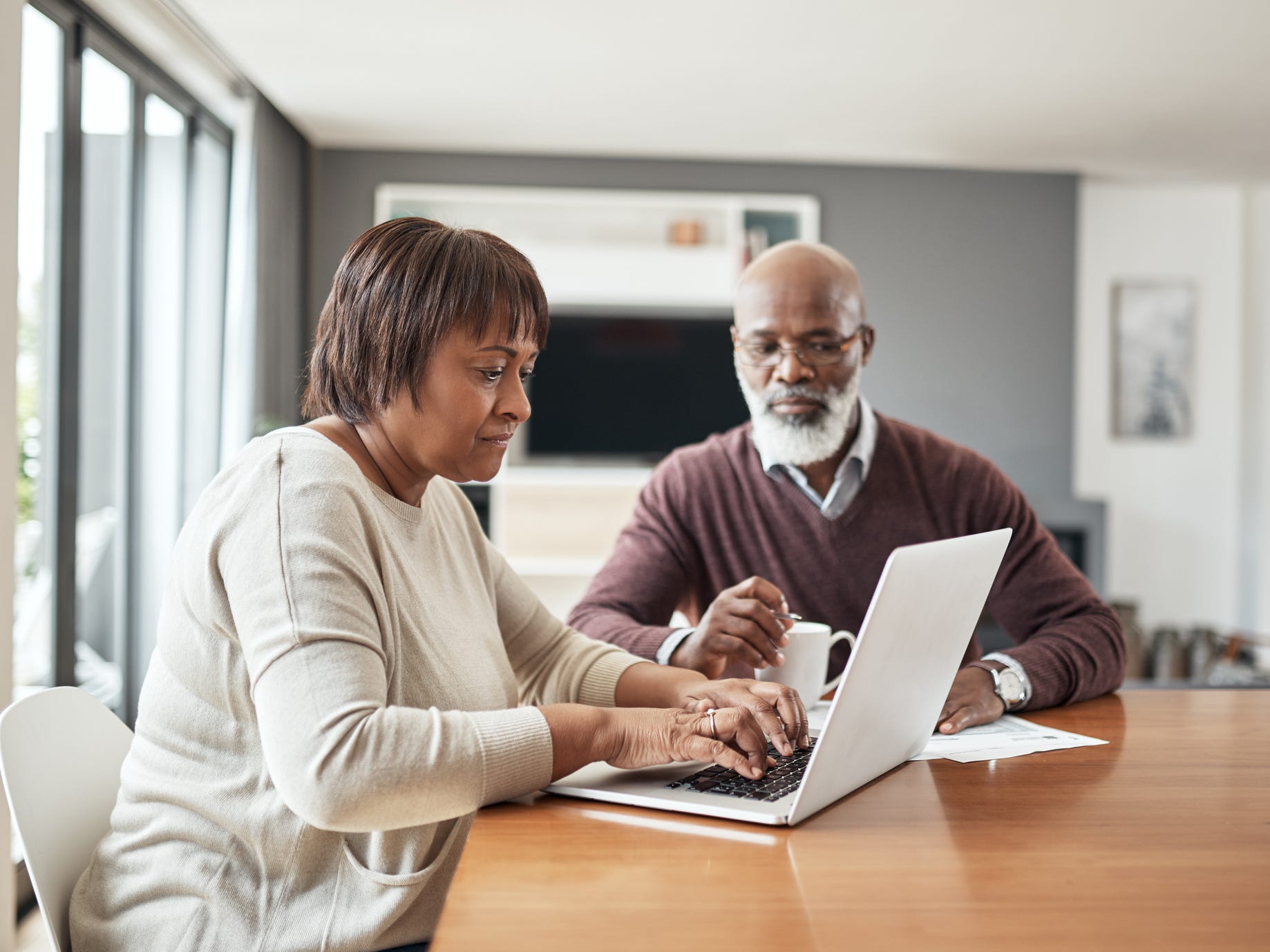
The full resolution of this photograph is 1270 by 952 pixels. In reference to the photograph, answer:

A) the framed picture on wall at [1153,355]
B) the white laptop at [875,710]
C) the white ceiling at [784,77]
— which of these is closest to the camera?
the white laptop at [875,710]

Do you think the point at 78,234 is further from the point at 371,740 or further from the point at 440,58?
the point at 371,740

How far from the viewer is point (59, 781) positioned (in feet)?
3.65

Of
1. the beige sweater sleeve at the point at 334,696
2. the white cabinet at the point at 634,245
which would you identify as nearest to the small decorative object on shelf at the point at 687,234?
the white cabinet at the point at 634,245

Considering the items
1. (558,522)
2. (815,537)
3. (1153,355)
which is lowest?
(558,522)

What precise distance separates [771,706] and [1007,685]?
42 centimetres

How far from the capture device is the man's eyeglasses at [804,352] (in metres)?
1.75

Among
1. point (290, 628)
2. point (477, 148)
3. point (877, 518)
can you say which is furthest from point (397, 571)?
point (477, 148)

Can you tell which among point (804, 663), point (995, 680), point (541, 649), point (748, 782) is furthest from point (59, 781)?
point (995, 680)

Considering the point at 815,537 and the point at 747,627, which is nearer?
the point at 747,627

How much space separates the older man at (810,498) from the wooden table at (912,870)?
65 cm

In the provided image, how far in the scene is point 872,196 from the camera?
213 inches

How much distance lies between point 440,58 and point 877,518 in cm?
292

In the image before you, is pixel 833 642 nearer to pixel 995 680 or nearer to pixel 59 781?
pixel 995 680

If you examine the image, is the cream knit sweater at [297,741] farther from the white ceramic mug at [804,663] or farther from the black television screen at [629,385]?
the black television screen at [629,385]
